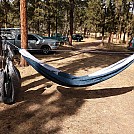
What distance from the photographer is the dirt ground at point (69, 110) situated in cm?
561

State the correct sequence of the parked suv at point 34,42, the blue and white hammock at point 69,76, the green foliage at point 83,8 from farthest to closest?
the green foliage at point 83,8, the parked suv at point 34,42, the blue and white hammock at point 69,76

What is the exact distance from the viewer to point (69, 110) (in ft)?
21.8

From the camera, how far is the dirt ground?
5613 mm

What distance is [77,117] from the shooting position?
6.23 meters

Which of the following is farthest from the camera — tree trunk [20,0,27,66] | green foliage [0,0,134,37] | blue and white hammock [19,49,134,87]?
green foliage [0,0,134,37]

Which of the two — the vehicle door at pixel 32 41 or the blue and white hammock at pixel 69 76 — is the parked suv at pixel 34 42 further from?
the blue and white hammock at pixel 69 76

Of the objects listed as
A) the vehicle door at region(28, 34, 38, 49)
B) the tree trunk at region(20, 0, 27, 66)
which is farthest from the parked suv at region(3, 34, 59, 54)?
the tree trunk at region(20, 0, 27, 66)

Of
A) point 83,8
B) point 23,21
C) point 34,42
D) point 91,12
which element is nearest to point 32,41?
point 34,42

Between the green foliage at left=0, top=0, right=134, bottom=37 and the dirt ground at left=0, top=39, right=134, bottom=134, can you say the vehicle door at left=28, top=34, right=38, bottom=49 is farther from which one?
the green foliage at left=0, top=0, right=134, bottom=37

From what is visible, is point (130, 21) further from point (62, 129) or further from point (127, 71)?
point (62, 129)

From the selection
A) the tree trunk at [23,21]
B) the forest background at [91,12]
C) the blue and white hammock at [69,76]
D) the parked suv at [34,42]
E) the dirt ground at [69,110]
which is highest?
the forest background at [91,12]

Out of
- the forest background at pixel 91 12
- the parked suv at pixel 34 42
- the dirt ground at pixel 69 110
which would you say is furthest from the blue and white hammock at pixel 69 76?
the forest background at pixel 91 12

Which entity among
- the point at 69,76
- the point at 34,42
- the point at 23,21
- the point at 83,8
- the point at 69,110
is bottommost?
the point at 69,110

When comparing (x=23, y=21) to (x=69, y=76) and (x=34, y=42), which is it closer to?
(x=69, y=76)
